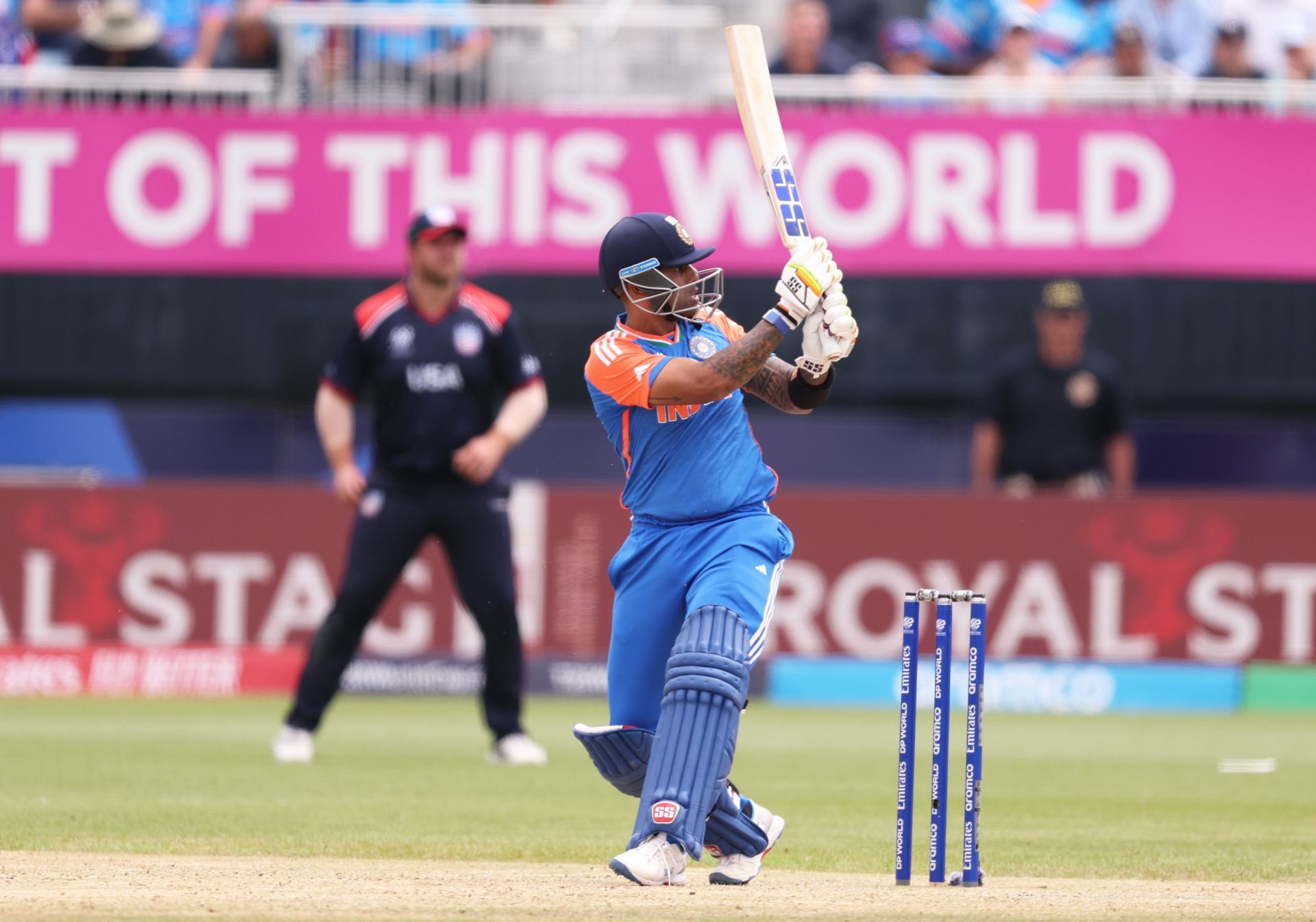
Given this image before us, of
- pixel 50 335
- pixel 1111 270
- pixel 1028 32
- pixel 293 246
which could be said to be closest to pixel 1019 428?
pixel 1111 270

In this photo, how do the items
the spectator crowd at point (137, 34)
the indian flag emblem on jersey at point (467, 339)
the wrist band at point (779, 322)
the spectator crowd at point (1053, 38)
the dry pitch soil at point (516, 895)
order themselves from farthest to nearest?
the spectator crowd at point (1053, 38), the spectator crowd at point (137, 34), the indian flag emblem on jersey at point (467, 339), the wrist band at point (779, 322), the dry pitch soil at point (516, 895)

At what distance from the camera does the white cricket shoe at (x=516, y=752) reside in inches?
368

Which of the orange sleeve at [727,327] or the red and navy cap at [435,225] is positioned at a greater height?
the red and navy cap at [435,225]

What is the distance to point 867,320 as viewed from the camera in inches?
575

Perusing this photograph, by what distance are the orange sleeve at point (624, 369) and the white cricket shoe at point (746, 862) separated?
118 centimetres

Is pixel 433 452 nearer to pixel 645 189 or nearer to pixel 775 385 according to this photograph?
pixel 775 385

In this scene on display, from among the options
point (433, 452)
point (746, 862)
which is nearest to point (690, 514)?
point (746, 862)

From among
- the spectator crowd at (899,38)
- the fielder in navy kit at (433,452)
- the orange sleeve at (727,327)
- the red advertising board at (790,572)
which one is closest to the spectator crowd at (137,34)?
the spectator crowd at (899,38)

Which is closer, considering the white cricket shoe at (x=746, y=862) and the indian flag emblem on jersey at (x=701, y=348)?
the white cricket shoe at (x=746, y=862)

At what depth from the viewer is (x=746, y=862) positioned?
236 inches

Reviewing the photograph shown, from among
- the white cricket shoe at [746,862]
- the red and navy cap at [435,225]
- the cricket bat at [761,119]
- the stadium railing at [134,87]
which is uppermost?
the stadium railing at [134,87]

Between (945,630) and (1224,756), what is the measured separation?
505 centimetres

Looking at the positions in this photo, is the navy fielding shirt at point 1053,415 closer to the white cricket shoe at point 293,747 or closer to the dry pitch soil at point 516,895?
the white cricket shoe at point 293,747

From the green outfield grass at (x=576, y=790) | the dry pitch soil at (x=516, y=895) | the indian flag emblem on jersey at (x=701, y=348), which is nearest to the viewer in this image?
the dry pitch soil at (x=516, y=895)
